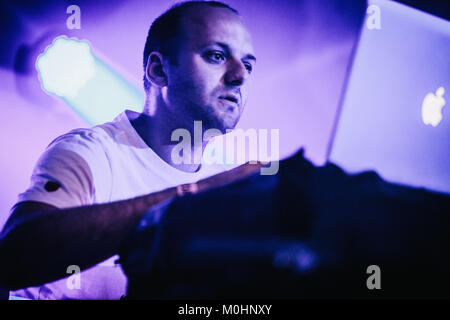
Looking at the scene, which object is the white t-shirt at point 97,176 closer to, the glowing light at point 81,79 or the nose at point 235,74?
the glowing light at point 81,79

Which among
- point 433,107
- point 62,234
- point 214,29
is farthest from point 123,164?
point 433,107

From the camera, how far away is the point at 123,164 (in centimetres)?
116

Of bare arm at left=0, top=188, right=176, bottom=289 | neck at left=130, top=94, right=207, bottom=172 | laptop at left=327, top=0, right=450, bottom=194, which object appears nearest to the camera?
bare arm at left=0, top=188, right=176, bottom=289

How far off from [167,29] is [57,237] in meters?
0.92

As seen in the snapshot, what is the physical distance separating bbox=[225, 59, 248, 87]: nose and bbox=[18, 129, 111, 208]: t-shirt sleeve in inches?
19.3

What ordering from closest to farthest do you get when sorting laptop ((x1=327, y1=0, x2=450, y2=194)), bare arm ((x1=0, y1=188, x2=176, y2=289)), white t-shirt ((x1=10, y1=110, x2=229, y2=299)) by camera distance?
bare arm ((x1=0, y1=188, x2=176, y2=289)), white t-shirt ((x1=10, y1=110, x2=229, y2=299)), laptop ((x1=327, y1=0, x2=450, y2=194))

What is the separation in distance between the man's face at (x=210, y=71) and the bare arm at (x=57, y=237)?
457 mm

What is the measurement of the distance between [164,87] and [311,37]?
686 millimetres

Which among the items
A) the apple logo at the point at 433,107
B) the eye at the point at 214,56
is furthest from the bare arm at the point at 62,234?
the apple logo at the point at 433,107

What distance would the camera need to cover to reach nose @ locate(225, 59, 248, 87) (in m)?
1.25

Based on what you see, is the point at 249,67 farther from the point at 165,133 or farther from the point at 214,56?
the point at 165,133

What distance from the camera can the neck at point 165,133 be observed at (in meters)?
1.30

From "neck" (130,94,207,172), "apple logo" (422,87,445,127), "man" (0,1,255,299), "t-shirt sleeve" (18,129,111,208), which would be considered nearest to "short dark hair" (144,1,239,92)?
"man" (0,1,255,299)

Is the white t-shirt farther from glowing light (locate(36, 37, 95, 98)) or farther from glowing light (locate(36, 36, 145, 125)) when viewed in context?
glowing light (locate(36, 37, 95, 98))
